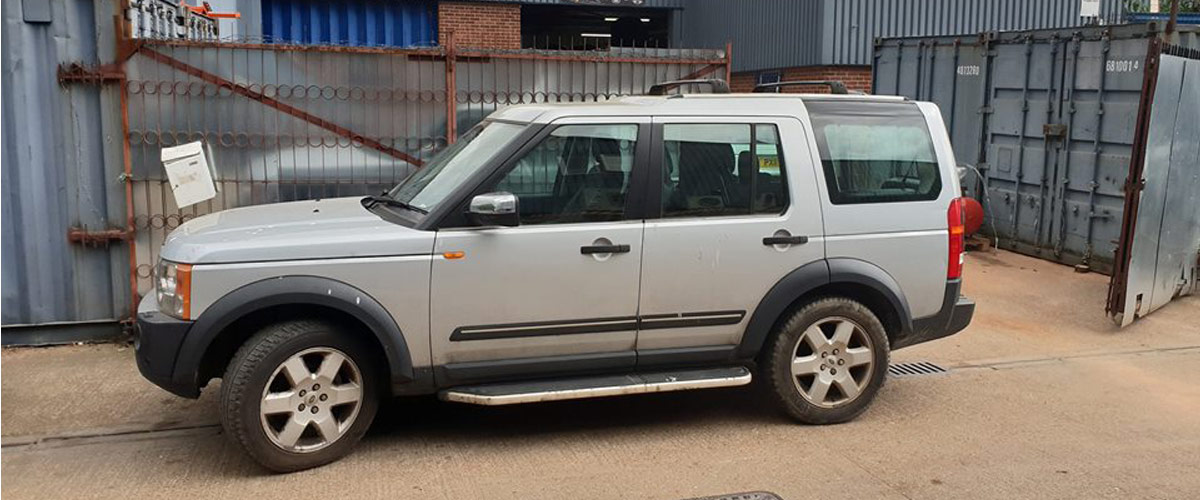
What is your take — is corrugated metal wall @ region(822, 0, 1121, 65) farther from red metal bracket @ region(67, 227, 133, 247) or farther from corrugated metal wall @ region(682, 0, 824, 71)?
red metal bracket @ region(67, 227, 133, 247)

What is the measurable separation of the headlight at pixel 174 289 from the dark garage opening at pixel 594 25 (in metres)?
19.2

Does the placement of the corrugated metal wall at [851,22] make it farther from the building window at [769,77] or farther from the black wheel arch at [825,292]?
the black wheel arch at [825,292]

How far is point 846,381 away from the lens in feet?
18.6

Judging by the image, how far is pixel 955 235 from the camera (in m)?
5.75

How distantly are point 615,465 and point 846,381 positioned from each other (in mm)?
1436

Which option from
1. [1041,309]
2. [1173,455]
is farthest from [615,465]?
[1041,309]

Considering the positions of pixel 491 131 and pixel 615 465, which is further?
pixel 491 131

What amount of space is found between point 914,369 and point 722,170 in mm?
2492

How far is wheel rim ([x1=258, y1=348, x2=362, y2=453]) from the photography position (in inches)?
189

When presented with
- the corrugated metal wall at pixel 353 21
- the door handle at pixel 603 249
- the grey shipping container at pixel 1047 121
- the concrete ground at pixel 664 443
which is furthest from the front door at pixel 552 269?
the corrugated metal wall at pixel 353 21

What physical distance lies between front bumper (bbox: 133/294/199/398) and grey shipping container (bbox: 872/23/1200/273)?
338 inches

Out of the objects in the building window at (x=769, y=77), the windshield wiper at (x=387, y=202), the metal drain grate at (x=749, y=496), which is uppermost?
the building window at (x=769, y=77)

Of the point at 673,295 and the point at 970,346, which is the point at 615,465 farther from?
the point at 970,346

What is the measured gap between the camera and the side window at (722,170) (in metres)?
5.37
